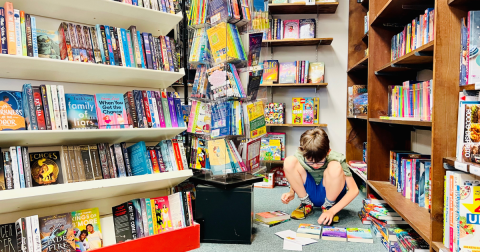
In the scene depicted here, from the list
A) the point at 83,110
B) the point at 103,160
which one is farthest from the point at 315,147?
the point at 83,110

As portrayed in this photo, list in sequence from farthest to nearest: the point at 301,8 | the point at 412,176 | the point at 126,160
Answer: the point at 301,8 < the point at 412,176 < the point at 126,160

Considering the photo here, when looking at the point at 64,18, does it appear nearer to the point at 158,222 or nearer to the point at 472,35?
the point at 158,222

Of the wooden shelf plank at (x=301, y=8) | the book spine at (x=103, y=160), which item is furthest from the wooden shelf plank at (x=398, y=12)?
the book spine at (x=103, y=160)

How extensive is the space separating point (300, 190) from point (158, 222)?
1.12 metres

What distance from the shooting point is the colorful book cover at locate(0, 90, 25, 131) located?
1403 mm

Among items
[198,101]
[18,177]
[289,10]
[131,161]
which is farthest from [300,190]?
[289,10]

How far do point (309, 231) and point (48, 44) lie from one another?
187 centimetres

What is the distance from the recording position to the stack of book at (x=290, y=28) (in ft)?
11.8

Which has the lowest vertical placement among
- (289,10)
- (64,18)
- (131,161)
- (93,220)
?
(93,220)

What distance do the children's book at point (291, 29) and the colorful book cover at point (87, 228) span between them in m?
2.82

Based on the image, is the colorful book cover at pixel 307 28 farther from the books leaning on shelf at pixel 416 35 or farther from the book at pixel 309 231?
the book at pixel 309 231

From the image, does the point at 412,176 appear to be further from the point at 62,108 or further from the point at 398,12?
the point at 62,108

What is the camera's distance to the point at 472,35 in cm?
123

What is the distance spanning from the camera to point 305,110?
3703 millimetres
